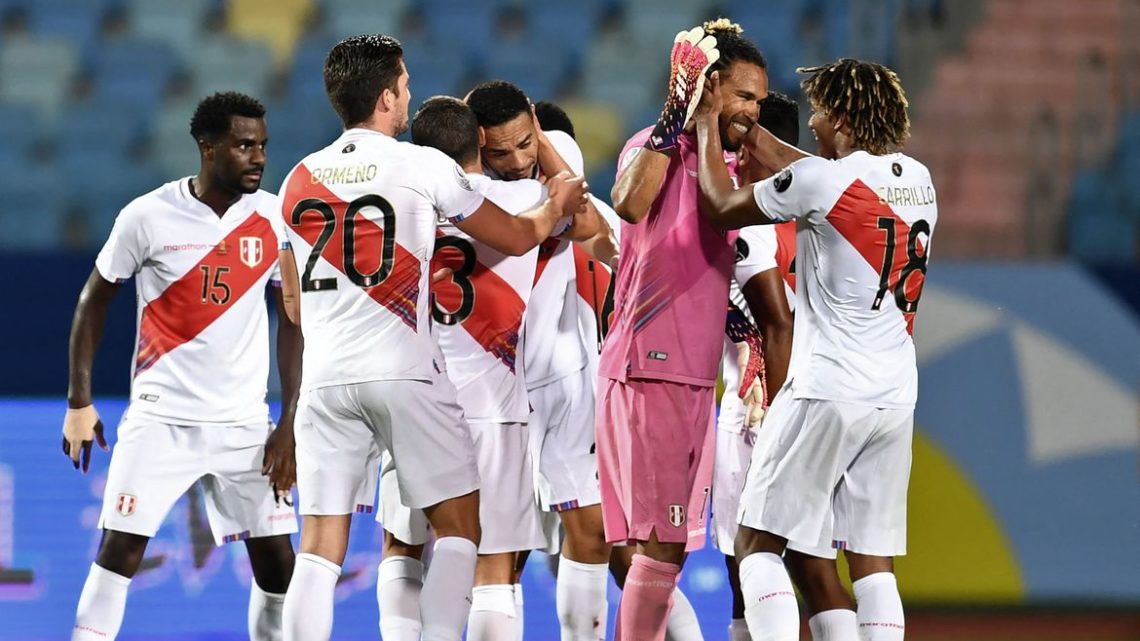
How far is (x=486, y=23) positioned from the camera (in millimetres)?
11469

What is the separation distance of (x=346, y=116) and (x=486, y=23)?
22.1 ft

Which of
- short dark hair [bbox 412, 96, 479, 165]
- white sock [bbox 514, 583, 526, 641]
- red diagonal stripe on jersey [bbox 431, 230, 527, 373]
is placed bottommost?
white sock [bbox 514, 583, 526, 641]

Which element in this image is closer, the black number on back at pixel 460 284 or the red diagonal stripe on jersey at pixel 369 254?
the red diagonal stripe on jersey at pixel 369 254

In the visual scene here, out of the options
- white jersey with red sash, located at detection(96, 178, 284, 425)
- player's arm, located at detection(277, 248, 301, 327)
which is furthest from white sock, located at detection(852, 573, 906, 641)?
white jersey with red sash, located at detection(96, 178, 284, 425)

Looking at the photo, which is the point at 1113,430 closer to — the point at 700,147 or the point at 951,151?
the point at 951,151

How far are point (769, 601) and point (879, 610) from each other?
388 mm

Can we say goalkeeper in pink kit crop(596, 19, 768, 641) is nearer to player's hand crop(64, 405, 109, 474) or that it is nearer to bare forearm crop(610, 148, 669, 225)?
bare forearm crop(610, 148, 669, 225)

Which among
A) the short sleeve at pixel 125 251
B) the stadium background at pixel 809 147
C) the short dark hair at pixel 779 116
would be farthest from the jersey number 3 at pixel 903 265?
the stadium background at pixel 809 147

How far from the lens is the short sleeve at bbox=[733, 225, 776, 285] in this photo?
5.20 m

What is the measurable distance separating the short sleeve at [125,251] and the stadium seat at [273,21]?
18.7ft

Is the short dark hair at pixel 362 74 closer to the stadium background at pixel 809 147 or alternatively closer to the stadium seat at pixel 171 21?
the stadium background at pixel 809 147

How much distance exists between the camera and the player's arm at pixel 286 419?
5.75 m

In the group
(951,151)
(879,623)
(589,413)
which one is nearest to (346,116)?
(589,413)

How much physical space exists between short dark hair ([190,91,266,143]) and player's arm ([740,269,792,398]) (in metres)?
2.10
